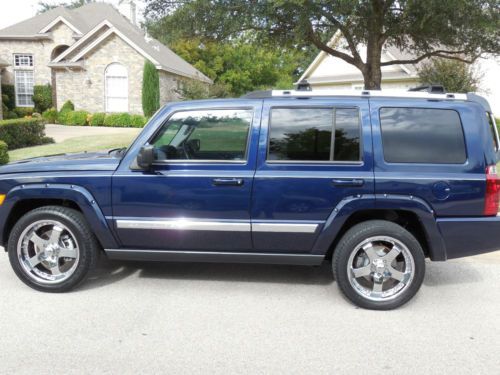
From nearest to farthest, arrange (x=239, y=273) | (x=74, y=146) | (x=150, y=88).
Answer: (x=239, y=273)
(x=74, y=146)
(x=150, y=88)

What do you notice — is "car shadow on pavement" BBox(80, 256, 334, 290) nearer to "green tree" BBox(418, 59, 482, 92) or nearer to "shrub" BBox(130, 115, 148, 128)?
"green tree" BBox(418, 59, 482, 92)

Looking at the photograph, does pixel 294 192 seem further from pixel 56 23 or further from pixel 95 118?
pixel 56 23

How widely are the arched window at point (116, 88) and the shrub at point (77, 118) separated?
2012mm

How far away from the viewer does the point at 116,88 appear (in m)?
29.1

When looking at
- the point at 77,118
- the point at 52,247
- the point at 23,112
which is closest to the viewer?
the point at 52,247

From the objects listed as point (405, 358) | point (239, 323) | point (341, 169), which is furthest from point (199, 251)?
point (405, 358)

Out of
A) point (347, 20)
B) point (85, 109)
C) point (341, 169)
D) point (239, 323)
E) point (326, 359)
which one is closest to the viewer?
point (326, 359)

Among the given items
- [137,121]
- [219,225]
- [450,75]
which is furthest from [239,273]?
[137,121]

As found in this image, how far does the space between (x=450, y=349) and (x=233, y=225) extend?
195 centimetres

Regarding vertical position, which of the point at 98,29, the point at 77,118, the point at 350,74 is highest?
the point at 98,29

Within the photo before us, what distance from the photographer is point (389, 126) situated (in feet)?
13.8

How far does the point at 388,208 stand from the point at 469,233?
2.36ft

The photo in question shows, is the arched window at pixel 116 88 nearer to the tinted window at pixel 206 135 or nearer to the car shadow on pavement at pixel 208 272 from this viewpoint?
the car shadow on pavement at pixel 208 272

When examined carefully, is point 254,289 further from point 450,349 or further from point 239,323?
point 450,349
